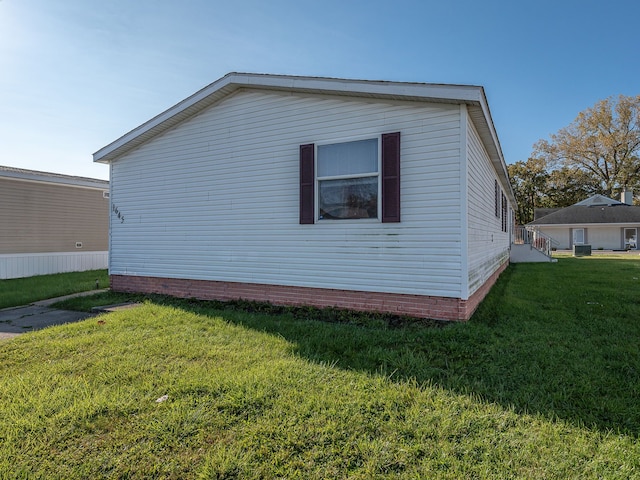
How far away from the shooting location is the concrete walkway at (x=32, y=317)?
17.3 ft

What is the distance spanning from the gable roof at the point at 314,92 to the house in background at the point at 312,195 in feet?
0.07

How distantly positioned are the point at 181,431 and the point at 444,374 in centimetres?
233

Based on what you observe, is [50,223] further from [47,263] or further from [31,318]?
[31,318]

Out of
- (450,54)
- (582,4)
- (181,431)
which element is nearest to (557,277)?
(450,54)

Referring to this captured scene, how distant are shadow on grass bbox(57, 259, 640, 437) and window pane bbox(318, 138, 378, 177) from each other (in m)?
2.36

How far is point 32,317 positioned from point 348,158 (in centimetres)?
610

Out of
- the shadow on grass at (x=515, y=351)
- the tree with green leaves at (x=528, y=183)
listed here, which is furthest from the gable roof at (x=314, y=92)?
the tree with green leaves at (x=528, y=183)

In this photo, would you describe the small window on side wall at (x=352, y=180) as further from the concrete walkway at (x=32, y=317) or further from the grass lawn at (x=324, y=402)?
the concrete walkway at (x=32, y=317)

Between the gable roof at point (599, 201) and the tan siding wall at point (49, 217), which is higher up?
the gable roof at point (599, 201)

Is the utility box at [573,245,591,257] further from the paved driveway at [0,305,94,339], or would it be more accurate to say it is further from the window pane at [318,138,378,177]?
the paved driveway at [0,305,94,339]

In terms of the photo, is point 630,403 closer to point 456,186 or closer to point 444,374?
point 444,374

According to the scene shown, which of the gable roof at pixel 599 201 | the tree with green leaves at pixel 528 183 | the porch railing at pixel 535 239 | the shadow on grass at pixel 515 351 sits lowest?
the shadow on grass at pixel 515 351

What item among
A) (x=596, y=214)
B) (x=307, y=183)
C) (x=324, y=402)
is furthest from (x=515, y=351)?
(x=596, y=214)

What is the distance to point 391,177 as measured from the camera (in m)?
5.26
